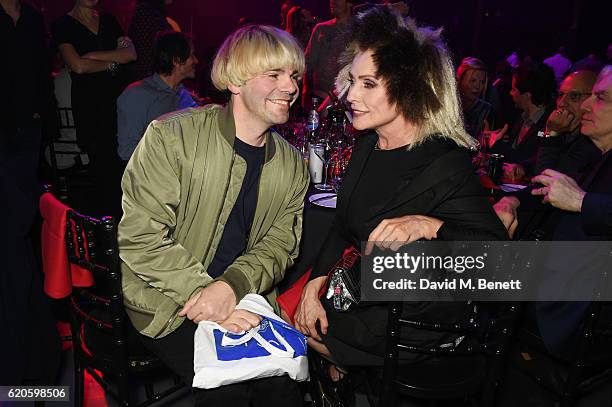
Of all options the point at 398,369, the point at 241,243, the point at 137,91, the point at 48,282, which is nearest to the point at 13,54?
the point at 137,91

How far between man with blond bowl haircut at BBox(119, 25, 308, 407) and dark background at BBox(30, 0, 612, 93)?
27.4 ft

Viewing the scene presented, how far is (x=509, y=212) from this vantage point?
7.31 ft

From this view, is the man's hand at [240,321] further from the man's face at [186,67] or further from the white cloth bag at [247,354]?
the man's face at [186,67]

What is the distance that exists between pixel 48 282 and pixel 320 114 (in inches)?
84.0

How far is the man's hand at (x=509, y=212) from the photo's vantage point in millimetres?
2154

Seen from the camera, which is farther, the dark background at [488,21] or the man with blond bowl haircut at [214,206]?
the dark background at [488,21]

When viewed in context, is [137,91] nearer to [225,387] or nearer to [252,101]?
[252,101]

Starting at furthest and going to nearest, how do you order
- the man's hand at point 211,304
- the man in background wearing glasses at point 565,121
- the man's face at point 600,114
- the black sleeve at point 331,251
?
the man in background wearing glasses at point 565,121
the man's face at point 600,114
the black sleeve at point 331,251
the man's hand at point 211,304

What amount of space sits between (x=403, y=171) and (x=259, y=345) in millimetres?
795

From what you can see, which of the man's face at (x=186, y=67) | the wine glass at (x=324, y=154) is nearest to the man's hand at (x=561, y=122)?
the wine glass at (x=324, y=154)

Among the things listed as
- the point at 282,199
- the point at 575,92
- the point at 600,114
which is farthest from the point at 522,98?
the point at 282,199

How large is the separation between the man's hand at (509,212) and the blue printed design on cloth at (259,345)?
1043 millimetres

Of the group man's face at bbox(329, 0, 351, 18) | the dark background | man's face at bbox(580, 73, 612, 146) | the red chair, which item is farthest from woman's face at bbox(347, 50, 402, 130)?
the dark background

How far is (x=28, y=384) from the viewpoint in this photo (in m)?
2.38
